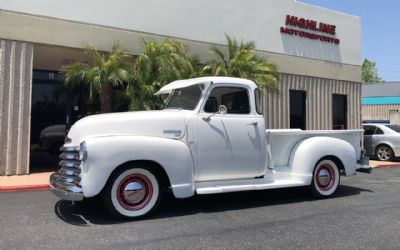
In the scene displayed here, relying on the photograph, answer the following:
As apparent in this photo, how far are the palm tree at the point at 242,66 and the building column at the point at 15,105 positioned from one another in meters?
5.13

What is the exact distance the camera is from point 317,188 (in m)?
8.56

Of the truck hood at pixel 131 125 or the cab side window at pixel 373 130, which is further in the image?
the cab side window at pixel 373 130

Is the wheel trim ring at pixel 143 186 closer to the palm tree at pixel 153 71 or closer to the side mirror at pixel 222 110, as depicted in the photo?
the side mirror at pixel 222 110

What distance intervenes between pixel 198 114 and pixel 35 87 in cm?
931

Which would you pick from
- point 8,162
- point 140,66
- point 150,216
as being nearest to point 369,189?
point 150,216

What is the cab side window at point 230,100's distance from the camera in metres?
7.61

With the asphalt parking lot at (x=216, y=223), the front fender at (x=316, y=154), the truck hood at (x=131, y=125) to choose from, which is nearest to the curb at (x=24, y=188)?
the asphalt parking lot at (x=216, y=223)

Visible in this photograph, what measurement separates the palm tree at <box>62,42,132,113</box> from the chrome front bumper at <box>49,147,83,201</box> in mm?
5122

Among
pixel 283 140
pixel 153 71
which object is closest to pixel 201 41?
pixel 153 71

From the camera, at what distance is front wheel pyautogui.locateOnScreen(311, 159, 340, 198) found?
8547 mm

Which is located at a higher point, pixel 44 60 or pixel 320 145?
pixel 44 60

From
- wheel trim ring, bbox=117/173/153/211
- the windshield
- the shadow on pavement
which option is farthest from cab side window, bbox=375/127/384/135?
wheel trim ring, bbox=117/173/153/211

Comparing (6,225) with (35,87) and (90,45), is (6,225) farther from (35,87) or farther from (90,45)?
(35,87)

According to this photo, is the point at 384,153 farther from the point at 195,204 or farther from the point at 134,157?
the point at 134,157
